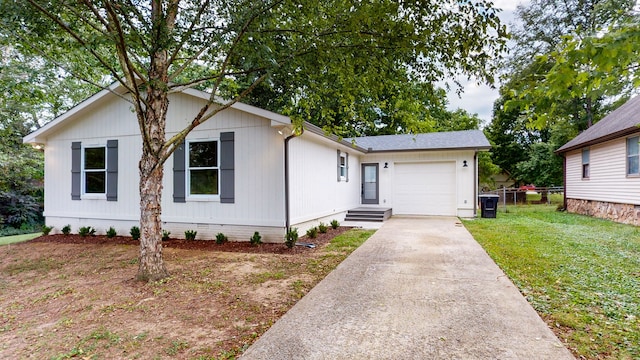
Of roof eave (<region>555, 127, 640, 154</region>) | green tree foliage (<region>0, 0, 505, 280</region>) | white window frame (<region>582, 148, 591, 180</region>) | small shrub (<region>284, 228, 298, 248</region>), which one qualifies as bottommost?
small shrub (<region>284, 228, 298, 248</region>)

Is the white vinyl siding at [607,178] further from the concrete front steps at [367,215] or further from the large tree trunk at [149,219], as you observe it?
the large tree trunk at [149,219]

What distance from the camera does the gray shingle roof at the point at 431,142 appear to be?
11492 millimetres

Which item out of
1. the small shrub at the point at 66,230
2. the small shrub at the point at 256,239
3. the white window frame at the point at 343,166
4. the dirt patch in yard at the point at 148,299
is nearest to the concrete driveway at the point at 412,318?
the dirt patch in yard at the point at 148,299

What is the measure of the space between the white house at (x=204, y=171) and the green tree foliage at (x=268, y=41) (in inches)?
67.1

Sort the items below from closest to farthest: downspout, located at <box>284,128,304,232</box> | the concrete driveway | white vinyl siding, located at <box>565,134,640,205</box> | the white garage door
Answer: the concrete driveway → downspout, located at <box>284,128,304,232</box> → white vinyl siding, located at <box>565,134,640,205</box> → the white garage door

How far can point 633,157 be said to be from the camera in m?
9.48

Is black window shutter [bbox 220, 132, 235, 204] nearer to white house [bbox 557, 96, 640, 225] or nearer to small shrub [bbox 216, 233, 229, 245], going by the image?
small shrub [bbox 216, 233, 229, 245]

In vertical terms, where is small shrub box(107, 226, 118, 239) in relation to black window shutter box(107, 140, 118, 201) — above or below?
below

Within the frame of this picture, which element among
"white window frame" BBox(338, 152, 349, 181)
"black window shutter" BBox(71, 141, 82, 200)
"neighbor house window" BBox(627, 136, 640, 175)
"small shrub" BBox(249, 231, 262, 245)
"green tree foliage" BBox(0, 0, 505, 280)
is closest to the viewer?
"green tree foliage" BBox(0, 0, 505, 280)

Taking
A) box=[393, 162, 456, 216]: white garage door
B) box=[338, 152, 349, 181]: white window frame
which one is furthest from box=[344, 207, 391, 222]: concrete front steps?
box=[393, 162, 456, 216]: white garage door

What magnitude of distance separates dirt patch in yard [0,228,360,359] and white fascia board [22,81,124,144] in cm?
365

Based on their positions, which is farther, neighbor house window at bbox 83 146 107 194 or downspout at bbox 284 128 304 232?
neighbor house window at bbox 83 146 107 194

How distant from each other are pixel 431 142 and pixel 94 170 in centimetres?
1115

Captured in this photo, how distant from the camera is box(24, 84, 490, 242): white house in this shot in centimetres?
712
